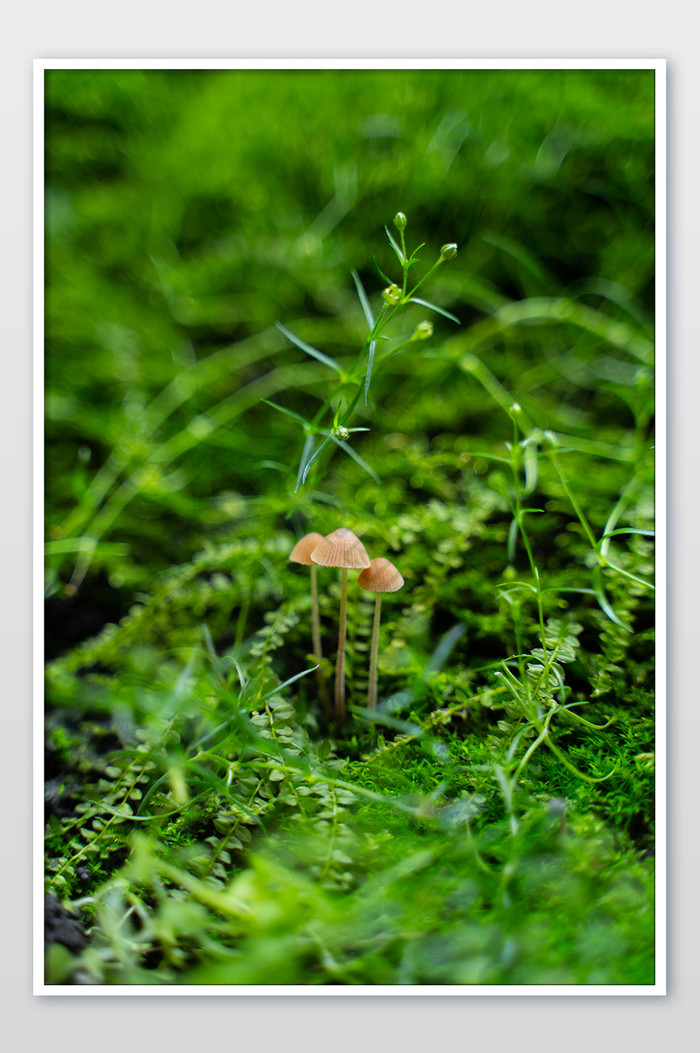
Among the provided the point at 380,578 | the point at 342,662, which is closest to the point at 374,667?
the point at 342,662

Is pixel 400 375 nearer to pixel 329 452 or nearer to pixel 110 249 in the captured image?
pixel 329 452

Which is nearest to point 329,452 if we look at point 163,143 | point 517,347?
point 517,347

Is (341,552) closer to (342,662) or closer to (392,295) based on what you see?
(342,662)

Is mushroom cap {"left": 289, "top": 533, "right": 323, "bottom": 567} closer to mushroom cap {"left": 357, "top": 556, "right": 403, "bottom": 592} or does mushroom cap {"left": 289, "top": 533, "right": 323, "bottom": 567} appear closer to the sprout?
mushroom cap {"left": 357, "top": 556, "right": 403, "bottom": 592}

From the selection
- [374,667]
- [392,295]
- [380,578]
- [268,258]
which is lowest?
[374,667]

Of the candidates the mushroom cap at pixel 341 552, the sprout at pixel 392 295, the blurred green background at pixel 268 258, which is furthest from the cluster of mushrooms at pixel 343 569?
the blurred green background at pixel 268 258
